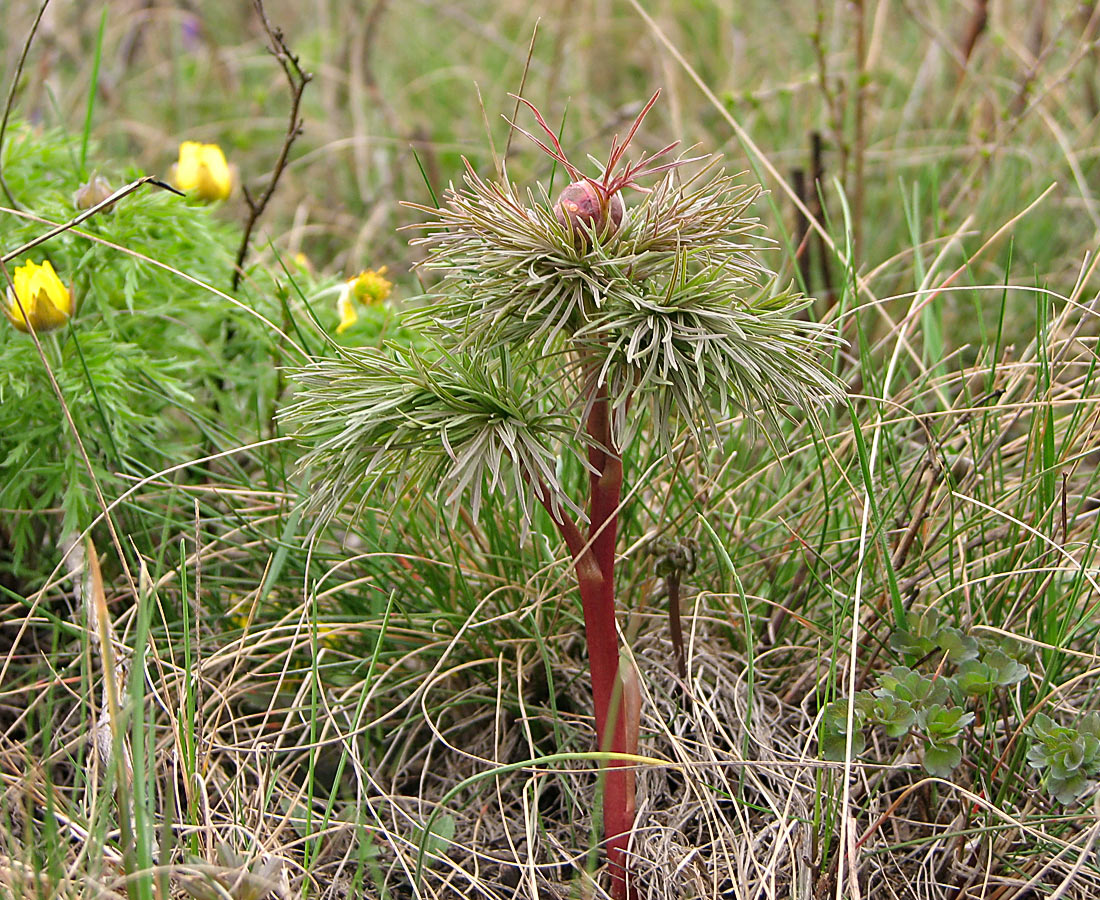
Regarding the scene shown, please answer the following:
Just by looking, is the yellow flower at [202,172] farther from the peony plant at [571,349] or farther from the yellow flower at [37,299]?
the peony plant at [571,349]

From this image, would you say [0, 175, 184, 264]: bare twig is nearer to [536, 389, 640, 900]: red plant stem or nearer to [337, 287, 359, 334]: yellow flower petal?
[337, 287, 359, 334]: yellow flower petal

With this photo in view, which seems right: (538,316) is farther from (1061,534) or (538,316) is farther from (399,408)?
(1061,534)

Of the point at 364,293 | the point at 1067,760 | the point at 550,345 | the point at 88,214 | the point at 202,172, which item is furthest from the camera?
the point at 202,172

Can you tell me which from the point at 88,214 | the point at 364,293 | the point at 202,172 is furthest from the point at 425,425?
the point at 202,172

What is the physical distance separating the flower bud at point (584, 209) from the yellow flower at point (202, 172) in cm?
123

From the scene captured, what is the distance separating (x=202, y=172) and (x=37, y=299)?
597 mm

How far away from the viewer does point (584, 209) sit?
1.06 metres

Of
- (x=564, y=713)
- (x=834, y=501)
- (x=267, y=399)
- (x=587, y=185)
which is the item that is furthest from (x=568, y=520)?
(x=267, y=399)

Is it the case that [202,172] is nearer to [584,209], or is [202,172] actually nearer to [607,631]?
[584,209]

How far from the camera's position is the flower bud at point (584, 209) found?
1.05 meters

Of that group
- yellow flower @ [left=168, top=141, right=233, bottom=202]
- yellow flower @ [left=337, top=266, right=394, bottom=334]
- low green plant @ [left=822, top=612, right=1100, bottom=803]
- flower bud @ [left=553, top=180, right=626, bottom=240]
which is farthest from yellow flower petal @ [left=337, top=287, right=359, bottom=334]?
low green plant @ [left=822, top=612, right=1100, bottom=803]

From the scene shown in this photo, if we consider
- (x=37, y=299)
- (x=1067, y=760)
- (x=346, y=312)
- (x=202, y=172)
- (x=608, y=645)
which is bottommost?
(x=1067, y=760)

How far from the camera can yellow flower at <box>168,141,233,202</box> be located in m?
2.03

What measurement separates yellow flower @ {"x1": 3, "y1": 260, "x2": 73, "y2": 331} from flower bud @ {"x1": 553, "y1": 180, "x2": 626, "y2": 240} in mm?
913
